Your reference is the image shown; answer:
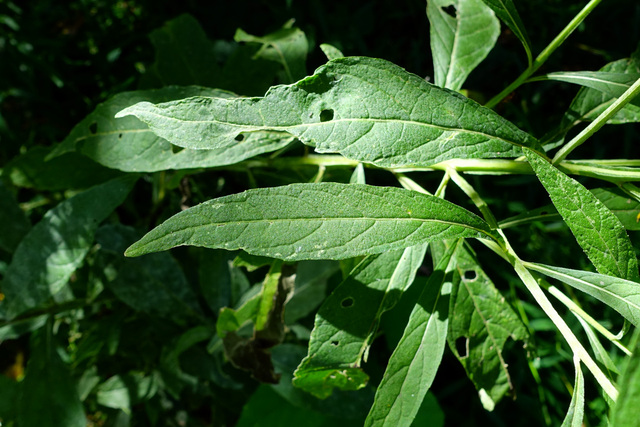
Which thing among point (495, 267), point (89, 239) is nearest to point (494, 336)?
point (495, 267)

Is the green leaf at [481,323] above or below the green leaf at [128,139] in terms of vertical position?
below

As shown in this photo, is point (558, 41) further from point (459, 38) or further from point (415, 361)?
point (415, 361)

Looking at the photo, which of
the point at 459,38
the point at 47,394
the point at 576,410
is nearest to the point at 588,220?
the point at 576,410

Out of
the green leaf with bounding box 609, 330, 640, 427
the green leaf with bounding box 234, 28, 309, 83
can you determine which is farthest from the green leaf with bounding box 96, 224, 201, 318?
the green leaf with bounding box 609, 330, 640, 427

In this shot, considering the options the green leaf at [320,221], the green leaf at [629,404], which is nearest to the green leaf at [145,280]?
the green leaf at [320,221]

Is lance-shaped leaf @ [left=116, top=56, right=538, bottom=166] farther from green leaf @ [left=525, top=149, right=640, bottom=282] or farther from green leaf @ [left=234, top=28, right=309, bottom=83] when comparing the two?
green leaf @ [left=234, top=28, right=309, bottom=83]

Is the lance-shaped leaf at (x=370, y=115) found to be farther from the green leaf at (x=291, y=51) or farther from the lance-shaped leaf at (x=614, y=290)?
the green leaf at (x=291, y=51)

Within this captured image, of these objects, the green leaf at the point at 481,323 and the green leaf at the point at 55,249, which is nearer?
the green leaf at the point at 481,323
